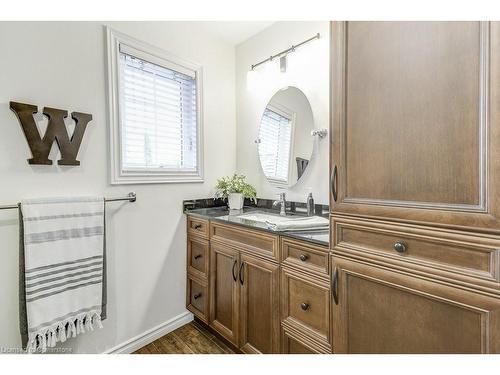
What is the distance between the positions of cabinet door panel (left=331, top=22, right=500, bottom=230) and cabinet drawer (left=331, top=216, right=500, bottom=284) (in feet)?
0.15

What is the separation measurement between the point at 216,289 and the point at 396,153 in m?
1.43

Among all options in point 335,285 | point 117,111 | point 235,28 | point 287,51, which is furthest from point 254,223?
point 235,28

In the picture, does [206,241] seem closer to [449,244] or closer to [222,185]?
[222,185]

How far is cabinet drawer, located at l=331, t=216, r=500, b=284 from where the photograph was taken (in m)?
0.75

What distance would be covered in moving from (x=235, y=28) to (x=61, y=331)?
2446 mm

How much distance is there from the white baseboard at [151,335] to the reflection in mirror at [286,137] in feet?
4.37

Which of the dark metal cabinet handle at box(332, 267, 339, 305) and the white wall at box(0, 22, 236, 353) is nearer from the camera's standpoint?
the dark metal cabinet handle at box(332, 267, 339, 305)

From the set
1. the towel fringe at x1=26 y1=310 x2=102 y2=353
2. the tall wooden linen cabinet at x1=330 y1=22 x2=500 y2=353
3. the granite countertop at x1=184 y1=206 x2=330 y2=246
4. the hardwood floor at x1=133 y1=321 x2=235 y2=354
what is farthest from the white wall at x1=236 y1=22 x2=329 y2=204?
the towel fringe at x1=26 y1=310 x2=102 y2=353

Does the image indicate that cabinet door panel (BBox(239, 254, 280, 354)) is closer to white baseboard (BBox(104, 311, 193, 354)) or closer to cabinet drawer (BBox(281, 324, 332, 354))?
cabinet drawer (BBox(281, 324, 332, 354))

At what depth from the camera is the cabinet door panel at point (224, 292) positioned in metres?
1.62

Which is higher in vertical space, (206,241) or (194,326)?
(206,241)

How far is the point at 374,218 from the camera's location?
0.97 metres
